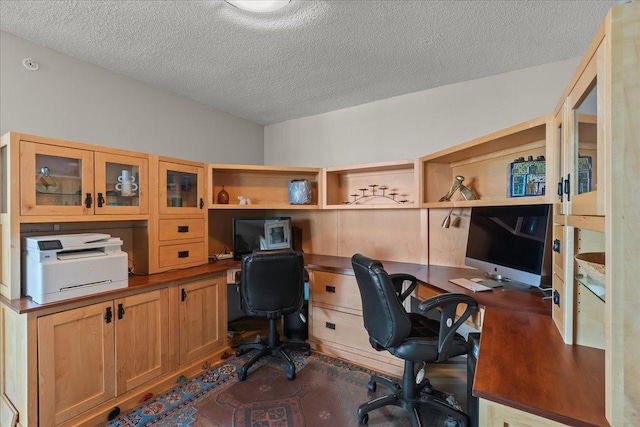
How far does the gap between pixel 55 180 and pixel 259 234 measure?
5.56ft

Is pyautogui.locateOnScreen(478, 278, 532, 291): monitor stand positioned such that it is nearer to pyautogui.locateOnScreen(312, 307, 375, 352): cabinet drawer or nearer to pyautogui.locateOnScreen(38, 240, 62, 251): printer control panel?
pyautogui.locateOnScreen(312, 307, 375, 352): cabinet drawer

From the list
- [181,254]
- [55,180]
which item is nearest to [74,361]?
[181,254]

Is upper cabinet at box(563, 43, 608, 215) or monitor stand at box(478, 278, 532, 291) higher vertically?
upper cabinet at box(563, 43, 608, 215)

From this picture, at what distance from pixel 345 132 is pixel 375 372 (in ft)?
7.94

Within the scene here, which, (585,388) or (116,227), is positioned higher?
(116,227)

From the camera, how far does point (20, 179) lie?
68.1 inches

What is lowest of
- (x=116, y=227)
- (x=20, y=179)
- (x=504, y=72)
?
(x=116, y=227)

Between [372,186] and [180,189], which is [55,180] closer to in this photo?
[180,189]

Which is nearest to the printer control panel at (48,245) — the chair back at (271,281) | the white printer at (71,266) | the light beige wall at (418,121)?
the white printer at (71,266)

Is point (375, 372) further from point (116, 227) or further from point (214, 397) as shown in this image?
point (116, 227)

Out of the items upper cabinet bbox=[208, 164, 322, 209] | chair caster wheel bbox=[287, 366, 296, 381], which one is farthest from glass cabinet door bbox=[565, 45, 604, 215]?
upper cabinet bbox=[208, 164, 322, 209]

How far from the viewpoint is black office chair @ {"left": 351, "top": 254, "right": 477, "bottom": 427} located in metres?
1.62

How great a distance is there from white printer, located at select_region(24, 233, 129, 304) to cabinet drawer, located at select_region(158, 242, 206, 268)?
0.42 m

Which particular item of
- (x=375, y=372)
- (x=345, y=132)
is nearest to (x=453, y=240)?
(x=375, y=372)
